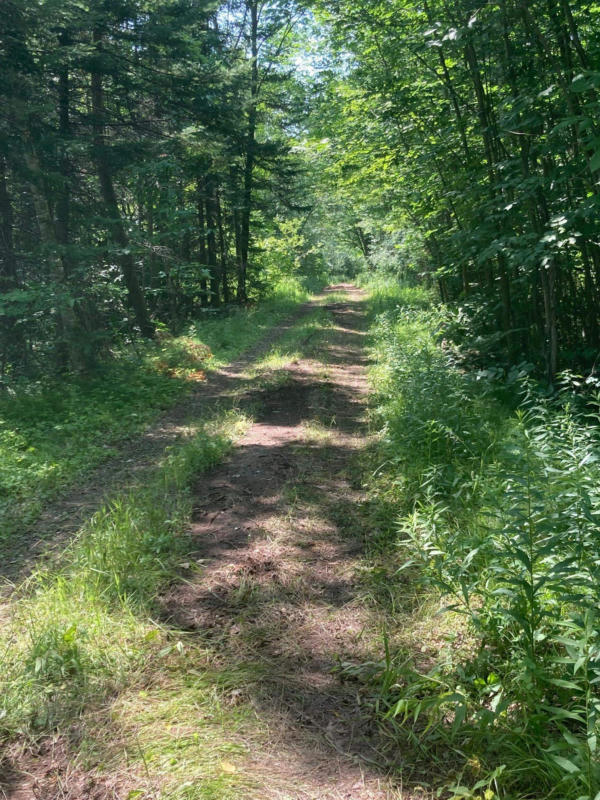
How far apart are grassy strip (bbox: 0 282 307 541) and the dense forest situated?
2.0 inches

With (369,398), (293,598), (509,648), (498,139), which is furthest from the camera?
(369,398)

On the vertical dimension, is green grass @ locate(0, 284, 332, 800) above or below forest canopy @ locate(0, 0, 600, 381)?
below

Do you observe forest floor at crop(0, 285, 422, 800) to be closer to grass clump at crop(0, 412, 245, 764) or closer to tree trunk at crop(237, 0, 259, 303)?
grass clump at crop(0, 412, 245, 764)

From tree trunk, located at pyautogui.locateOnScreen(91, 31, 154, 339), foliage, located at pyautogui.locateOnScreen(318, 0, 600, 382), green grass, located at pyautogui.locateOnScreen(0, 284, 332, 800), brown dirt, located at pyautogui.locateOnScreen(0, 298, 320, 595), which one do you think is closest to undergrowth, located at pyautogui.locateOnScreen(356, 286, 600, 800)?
green grass, located at pyautogui.locateOnScreen(0, 284, 332, 800)

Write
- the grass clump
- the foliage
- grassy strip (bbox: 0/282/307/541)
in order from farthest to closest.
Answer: grassy strip (bbox: 0/282/307/541) < the foliage < the grass clump

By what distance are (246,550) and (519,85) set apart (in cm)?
593

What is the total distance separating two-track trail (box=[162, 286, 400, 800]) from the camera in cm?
230

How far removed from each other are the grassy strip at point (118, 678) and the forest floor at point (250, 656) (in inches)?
0.4

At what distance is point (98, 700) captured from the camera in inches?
100

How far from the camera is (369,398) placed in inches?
313

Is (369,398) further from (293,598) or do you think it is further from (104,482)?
(293,598)

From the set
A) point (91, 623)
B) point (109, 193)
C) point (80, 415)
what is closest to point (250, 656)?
point (91, 623)

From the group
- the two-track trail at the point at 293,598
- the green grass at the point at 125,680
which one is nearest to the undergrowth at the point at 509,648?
the two-track trail at the point at 293,598

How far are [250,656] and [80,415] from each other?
231 inches
